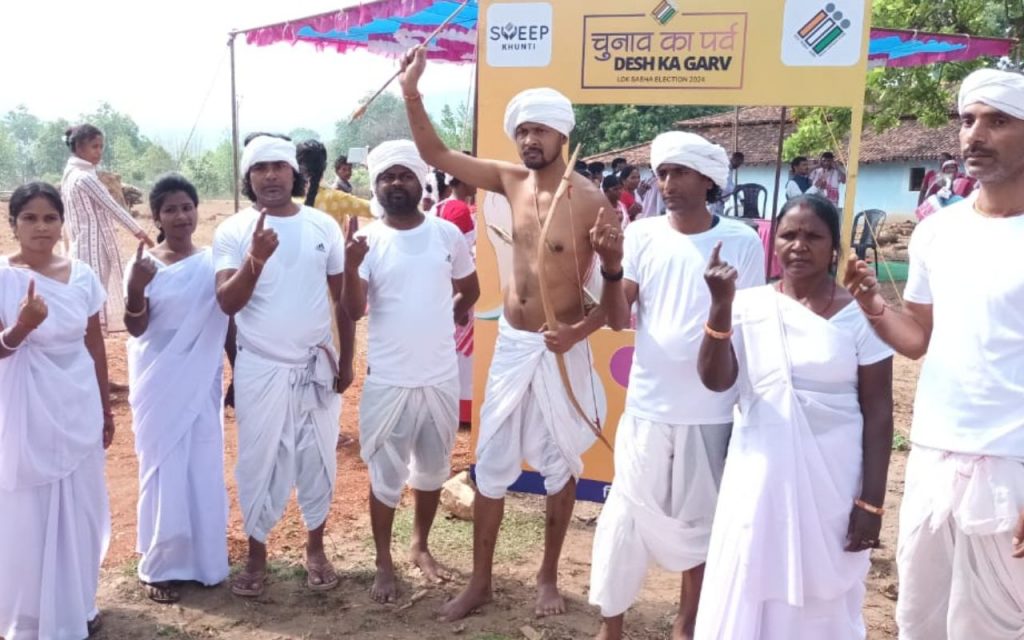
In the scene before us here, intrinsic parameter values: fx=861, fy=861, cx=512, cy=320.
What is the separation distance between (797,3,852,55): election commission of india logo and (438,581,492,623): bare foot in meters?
3.11

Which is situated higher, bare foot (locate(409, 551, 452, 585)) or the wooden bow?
the wooden bow

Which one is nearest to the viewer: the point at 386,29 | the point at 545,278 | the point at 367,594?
the point at 545,278

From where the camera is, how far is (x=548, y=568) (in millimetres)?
3994

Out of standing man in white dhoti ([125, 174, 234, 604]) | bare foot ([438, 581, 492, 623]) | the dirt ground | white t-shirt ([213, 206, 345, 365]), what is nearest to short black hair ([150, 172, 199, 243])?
standing man in white dhoti ([125, 174, 234, 604])

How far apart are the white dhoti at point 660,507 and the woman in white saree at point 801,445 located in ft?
1.85

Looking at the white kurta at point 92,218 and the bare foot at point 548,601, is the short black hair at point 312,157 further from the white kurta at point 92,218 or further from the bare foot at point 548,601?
the bare foot at point 548,601

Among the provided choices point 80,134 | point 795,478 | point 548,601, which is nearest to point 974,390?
point 795,478

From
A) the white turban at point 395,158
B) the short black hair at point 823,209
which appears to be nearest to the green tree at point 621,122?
the white turban at point 395,158

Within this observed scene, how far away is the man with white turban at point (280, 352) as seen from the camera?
392cm

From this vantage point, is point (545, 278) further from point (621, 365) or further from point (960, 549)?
point (960, 549)

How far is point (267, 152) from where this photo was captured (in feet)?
12.9

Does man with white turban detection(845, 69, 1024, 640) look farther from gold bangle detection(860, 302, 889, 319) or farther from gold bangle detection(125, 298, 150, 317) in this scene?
gold bangle detection(125, 298, 150, 317)

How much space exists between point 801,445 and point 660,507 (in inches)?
33.6

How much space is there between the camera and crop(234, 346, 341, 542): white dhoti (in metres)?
3.96
